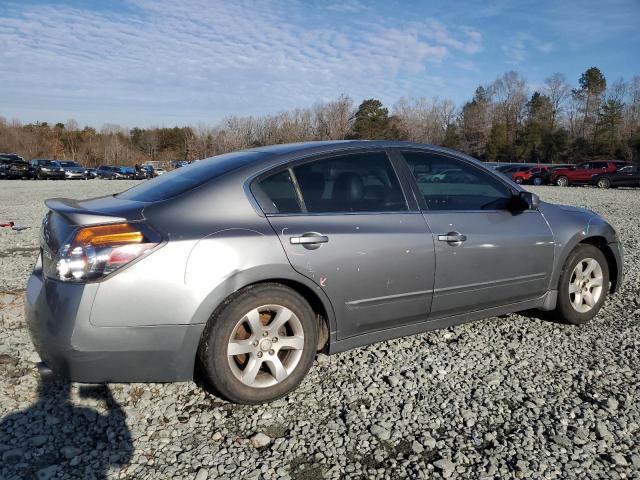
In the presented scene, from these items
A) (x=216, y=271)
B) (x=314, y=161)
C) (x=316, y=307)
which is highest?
(x=314, y=161)

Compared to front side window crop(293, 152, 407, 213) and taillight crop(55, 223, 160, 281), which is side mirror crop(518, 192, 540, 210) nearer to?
front side window crop(293, 152, 407, 213)

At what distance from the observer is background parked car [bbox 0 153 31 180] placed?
36156 mm

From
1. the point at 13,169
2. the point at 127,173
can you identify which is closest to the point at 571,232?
the point at 13,169

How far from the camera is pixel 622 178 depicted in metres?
29.0

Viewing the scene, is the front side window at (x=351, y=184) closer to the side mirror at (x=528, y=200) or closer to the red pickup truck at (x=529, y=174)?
the side mirror at (x=528, y=200)

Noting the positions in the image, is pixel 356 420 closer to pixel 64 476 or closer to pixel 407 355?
pixel 407 355

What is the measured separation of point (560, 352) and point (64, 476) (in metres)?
3.28

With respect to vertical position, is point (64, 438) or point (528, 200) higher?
point (528, 200)

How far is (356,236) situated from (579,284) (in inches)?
91.2

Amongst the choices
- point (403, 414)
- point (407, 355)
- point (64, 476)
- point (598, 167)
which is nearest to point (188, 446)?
point (64, 476)

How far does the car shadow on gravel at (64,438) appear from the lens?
2.33m

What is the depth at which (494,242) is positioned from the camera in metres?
3.65

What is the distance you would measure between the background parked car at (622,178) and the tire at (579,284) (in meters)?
29.0

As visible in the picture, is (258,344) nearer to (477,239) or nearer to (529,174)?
(477,239)
